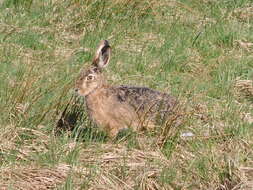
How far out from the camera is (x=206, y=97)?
7.79 meters

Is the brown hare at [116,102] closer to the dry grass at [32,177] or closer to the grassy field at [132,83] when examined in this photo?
the grassy field at [132,83]

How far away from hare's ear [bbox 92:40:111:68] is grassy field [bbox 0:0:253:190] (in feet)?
0.97

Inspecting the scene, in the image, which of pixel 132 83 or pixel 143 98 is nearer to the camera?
pixel 143 98

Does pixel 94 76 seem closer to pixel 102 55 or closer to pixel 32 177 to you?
pixel 102 55

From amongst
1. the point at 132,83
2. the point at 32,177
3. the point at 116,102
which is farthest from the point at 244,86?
the point at 32,177

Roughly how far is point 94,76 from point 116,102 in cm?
39

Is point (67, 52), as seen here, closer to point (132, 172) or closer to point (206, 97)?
point (206, 97)

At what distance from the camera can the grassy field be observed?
226 inches

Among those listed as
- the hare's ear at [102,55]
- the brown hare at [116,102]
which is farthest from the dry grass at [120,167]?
the hare's ear at [102,55]

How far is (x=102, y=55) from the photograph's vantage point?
723 centimetres

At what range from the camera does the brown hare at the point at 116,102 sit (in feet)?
22.5

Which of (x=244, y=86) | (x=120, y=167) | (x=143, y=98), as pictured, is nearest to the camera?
(x=120, y=167)

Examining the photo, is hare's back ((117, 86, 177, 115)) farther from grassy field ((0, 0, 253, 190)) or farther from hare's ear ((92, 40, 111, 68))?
hare's ear ((92, 40, 111, 68))

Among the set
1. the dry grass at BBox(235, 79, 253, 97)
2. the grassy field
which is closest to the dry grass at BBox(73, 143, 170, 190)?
the grassy field
